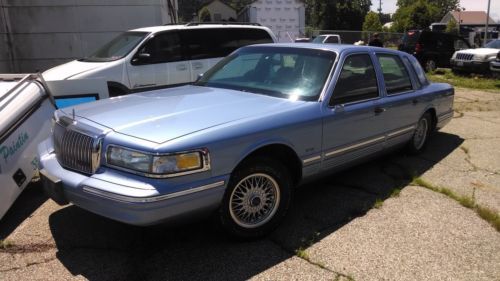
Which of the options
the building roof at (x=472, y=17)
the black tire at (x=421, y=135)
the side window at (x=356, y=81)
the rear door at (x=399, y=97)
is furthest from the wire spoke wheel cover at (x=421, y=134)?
the building roof at (x=472, y=17)

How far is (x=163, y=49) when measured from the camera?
822 cm

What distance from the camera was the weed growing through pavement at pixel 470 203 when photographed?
13.4 ft

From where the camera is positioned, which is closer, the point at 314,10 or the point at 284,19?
the point at 284,19

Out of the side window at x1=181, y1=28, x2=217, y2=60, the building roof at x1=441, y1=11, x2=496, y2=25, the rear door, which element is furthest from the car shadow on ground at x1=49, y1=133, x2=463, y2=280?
the building roof at x1=441, y1=11, x2=496, y2=25

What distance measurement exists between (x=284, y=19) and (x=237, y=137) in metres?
30.1

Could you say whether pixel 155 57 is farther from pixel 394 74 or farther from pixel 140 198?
pixel 140 198

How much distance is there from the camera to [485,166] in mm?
5727

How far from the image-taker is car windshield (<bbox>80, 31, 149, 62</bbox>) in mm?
7914

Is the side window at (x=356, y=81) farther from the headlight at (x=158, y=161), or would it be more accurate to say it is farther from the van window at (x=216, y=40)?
the van window at (x=216, y=40)

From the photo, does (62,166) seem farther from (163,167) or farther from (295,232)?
(295,232)

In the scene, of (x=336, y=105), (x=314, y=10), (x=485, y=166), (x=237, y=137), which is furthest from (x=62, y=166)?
(x=314, y=10)

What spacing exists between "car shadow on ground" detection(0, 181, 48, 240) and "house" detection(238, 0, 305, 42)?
27641mm

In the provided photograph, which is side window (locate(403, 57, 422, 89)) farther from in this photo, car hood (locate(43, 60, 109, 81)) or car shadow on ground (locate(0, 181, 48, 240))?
car hood (locate(43, 60, 109, 81))

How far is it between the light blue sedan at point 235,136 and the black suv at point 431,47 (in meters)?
14.5
